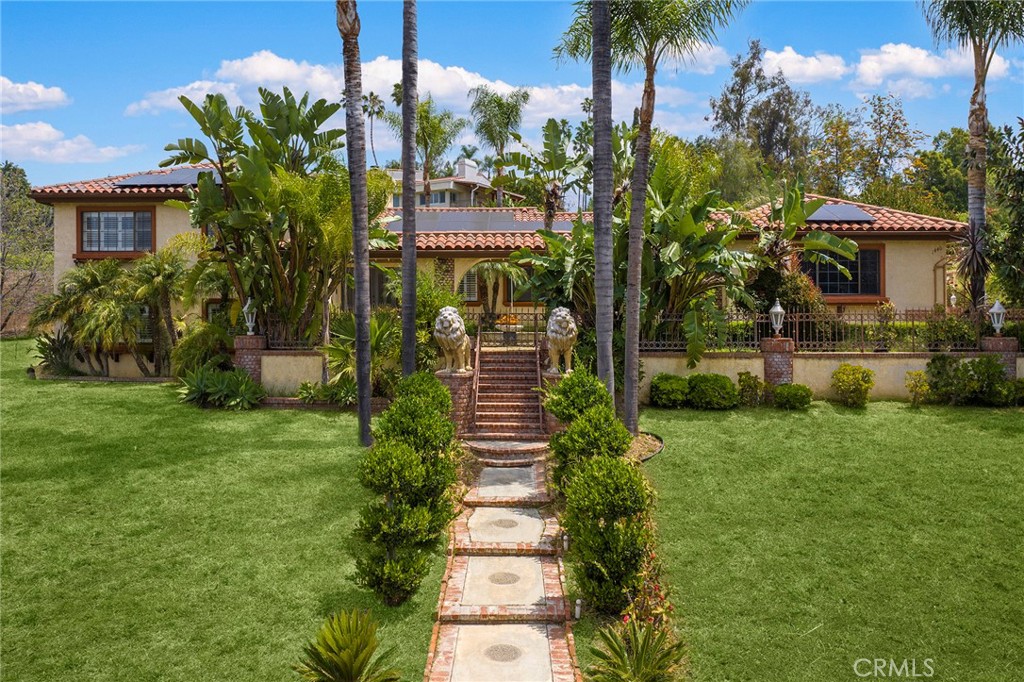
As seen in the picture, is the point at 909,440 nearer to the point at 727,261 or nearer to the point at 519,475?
the point at 727,261

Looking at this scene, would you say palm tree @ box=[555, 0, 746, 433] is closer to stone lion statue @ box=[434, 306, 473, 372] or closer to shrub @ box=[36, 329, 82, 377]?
stone lion statue @ box=[434, 306, 473, 372]

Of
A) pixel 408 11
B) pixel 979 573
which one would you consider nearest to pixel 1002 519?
pixel 979 573

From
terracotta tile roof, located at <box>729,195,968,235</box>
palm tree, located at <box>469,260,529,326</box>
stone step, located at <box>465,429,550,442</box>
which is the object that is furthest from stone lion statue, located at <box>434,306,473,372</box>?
terracotta tile roof, located at <box>729,195,968,235</box>

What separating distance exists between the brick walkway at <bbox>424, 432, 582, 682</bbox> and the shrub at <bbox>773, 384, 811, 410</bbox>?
669 cm

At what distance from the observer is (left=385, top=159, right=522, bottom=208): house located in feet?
157

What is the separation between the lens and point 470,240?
2436 centimetres

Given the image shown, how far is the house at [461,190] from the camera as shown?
4784 centimetres

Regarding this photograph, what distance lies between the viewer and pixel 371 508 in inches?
387

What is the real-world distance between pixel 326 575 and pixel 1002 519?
9.73 m

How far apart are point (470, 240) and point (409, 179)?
853 centimetres

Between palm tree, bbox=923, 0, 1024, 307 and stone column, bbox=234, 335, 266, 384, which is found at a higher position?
palm tree, bbox=923, 0, 1024, 307

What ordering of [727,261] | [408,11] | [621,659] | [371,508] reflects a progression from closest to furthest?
[621,659] < [371,508] < [408,11] < [727,261]

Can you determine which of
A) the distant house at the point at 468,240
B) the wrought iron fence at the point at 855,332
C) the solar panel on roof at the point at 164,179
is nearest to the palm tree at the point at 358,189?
the wrought iron fence at the point at 855,332

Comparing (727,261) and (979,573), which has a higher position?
(727,261)
